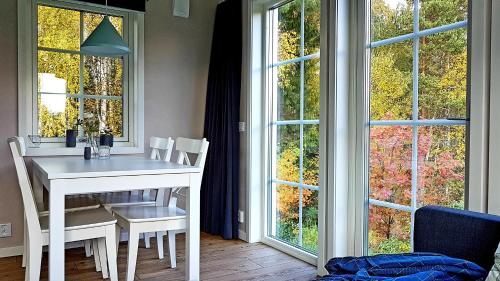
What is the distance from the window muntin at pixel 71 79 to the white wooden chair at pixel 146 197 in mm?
537

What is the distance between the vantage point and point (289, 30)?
340cm

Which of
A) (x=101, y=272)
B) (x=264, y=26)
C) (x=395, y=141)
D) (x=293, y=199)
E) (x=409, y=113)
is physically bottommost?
(x=101, y=272)

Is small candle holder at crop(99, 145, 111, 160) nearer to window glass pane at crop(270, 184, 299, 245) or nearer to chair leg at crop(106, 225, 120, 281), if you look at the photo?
chair leg at crop(106, 225, 120, 281)

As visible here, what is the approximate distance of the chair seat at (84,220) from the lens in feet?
7.72

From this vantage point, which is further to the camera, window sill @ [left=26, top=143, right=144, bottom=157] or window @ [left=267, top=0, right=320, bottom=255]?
window sill @ [left=26, top=143, right=144, bottom=157]

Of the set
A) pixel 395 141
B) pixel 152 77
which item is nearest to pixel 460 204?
pixel 395 141

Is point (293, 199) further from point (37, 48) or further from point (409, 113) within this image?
point (37, 48)

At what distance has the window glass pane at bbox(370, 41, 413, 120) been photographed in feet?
7.73

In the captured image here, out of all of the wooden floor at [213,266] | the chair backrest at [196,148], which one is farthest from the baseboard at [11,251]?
the chair backrest at [196,148]

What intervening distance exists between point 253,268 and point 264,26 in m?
2.12

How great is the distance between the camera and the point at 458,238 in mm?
1508

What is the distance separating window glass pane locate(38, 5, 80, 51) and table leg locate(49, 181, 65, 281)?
180 centimetres

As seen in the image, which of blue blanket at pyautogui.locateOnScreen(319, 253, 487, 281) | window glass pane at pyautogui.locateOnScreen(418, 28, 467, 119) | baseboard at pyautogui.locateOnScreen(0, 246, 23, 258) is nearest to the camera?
blue blanket at pyautogui.locateOnScreen(319, 253, 487, 281)

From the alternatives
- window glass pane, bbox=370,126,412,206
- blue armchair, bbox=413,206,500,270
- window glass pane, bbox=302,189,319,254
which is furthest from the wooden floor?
A: blue armchair, bbox=413,206,500,270
